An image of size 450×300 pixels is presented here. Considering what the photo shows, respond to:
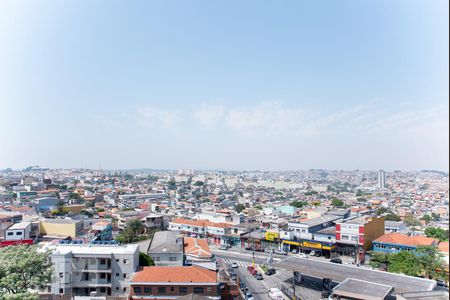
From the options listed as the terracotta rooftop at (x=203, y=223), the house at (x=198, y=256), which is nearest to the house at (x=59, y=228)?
the terracotta rooftop at (x=203, y=223)

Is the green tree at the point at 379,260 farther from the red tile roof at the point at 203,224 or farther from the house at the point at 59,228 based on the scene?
the house at the point at 59,228

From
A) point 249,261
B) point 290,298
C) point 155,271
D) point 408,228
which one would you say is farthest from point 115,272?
point 408,228

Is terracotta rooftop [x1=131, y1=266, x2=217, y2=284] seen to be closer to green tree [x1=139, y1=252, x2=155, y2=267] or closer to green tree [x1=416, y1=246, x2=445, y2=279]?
green tree [x1=139, y1=252, x2=155, y2=267]

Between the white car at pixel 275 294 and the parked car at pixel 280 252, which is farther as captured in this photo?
the parked car at pixel 280 252

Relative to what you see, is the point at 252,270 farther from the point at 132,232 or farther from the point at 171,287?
the point at 132,232

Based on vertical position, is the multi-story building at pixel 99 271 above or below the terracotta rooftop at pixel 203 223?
above

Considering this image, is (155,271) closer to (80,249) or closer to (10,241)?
(80,249)

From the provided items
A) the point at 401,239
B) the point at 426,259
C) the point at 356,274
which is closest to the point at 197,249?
the point at 356,274
